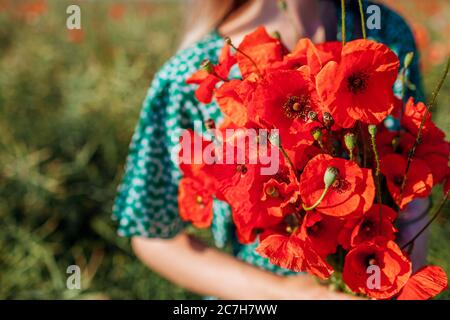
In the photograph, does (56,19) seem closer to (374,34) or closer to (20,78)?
(20,78)

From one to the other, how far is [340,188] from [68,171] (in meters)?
1.43

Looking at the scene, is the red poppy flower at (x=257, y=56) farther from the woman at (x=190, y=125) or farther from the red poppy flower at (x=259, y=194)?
the woman at (x=190, y=125)

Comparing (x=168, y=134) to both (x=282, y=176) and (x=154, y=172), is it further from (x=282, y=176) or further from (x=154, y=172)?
(x=282, y=176)

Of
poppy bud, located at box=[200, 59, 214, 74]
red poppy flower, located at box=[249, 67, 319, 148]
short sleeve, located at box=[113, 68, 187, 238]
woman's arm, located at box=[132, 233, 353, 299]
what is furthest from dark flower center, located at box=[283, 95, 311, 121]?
short sleeve, located at box=[113, 68, 187, 238]

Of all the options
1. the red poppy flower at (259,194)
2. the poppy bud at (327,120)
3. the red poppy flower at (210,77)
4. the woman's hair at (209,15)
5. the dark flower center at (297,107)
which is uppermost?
the woman's hair at (209,15)

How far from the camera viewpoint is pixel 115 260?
5.52ft

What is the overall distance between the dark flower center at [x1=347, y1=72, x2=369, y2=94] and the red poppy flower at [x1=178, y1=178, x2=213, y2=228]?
0.21m

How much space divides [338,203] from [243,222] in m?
0.09

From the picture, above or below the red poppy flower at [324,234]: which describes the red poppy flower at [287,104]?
above

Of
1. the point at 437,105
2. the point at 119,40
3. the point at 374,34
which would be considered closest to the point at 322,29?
the point at 374,34

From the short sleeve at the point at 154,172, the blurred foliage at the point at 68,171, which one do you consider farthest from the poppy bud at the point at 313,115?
the blurred foliage at the point at 68,171

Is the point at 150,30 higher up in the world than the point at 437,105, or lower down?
higher up

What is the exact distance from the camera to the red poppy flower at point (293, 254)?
483 mm

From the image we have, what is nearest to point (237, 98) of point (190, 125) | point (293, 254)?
point (293, 254)
